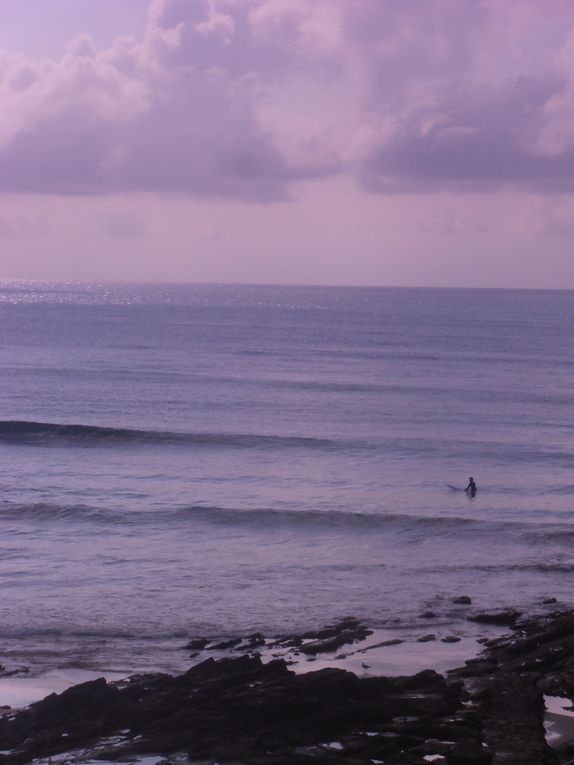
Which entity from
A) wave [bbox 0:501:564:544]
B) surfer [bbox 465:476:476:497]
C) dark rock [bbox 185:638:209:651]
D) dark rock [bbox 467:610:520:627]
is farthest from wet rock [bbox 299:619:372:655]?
surfer [bbox 465:476:476:497]

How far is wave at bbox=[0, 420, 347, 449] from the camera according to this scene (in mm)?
50562

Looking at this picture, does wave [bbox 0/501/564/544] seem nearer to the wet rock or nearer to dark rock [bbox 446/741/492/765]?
the wet rock

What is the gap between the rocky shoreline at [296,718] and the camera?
611 inches

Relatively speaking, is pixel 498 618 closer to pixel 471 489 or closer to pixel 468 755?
pixel 468 755

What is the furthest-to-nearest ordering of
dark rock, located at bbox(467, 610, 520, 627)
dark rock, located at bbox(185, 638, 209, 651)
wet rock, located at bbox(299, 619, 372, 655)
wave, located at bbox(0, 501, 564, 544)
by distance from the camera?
wave, located at bbox(0, 501, 564, 544)
dark rock, located at bbox(467, 610, 520, 627)
dark rock, located at bbox(185, 638, 209, 651)
wet rock, located at bbox(299, 619, 372, 655)

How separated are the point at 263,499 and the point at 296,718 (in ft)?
71.4

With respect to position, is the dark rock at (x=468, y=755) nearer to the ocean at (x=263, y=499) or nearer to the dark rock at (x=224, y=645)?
the dark rock at (x=224, y=645)

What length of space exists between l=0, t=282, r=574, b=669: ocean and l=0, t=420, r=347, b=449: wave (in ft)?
0.55

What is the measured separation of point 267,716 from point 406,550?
15271 millimetres

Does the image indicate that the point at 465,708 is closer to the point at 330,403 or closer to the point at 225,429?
the point at 225,429

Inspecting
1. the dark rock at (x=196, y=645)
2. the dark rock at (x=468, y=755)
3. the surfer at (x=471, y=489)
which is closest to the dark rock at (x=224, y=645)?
the dark rock at (x=196, y=645)

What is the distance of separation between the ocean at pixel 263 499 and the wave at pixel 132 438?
0.55ft

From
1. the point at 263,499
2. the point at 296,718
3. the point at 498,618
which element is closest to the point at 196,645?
the point at 296,718

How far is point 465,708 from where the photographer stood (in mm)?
17203
